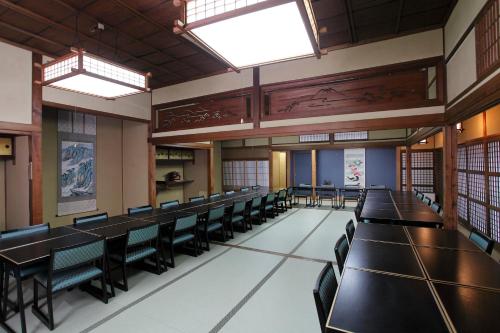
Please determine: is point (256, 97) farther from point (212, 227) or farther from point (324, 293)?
point (324, 293)

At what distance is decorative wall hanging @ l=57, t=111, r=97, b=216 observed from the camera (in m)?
4.81

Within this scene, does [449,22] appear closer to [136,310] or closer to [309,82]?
[309,82]

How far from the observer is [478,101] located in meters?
2.12

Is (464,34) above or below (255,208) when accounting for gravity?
above

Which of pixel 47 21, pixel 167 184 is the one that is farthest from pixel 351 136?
pixel 47 21

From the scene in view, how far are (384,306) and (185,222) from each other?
2655mm

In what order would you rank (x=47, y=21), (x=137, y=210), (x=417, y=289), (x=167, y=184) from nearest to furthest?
(x=417, y=289), (x=47, y=21), (x=137, y=210), (x=167, y=184)

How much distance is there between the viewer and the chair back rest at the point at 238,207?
455cm

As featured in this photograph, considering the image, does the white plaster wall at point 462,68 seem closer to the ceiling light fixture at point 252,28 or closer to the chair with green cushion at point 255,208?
the ceiling light fixture at point 252,28

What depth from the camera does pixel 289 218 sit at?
6.27 meters

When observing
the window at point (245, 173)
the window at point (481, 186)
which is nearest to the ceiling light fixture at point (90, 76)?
the window at point (481, 186)

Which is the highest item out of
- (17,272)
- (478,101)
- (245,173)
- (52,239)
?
(478,101)

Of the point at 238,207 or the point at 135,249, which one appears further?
the point at 238,207

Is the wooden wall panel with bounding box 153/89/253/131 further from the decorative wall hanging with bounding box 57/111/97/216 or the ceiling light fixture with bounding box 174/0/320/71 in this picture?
the ceiling light fixture with bounding box 174/0/320/71
